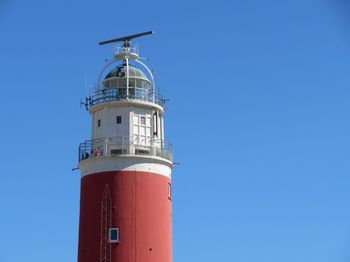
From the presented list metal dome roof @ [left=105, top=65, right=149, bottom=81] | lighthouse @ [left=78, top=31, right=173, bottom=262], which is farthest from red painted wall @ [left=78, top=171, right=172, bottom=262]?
metal dome roof @ [left=105, top=65, right=149, bottom=81]

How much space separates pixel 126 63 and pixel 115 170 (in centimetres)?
671

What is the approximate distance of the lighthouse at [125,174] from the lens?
48.9 meters

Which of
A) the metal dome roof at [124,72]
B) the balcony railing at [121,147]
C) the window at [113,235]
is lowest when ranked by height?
the window at [113,235]

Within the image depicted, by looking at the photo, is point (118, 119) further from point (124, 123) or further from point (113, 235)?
point (113, 235)

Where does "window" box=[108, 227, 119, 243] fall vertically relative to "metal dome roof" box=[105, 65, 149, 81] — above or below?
below

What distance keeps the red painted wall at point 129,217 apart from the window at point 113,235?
0.60 ft

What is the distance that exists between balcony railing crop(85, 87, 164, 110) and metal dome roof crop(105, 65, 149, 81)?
0.85 m

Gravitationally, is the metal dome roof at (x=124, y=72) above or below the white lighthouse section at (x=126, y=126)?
above

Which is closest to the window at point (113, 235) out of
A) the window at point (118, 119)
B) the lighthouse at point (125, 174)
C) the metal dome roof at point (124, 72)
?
the lighthouse at point (125, 174)

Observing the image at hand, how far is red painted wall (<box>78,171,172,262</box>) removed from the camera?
48.8 m

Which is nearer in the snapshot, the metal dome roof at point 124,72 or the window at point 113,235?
the window at point 113,235

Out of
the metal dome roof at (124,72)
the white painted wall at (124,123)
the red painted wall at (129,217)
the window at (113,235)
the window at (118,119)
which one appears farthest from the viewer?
the metal dome roof at (124,72)

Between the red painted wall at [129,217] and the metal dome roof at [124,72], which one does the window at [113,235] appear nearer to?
the red painted wall at [129,217]

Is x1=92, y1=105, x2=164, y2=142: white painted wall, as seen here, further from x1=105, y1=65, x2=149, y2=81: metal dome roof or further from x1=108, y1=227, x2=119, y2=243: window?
x1=108, y1=227, x2=119, y2=243: window
